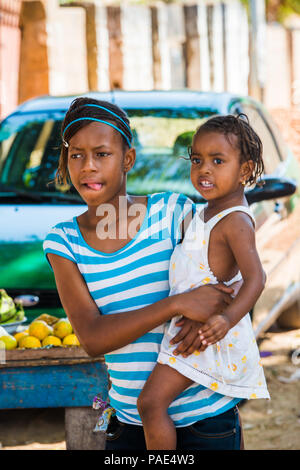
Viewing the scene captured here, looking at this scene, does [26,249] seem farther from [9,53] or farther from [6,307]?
[9,53]

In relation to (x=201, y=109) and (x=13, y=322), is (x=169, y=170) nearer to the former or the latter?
(x=201, y=109)

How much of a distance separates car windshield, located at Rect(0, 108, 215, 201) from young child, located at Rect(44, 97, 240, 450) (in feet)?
7.42

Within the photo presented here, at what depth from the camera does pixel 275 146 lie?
557 cm

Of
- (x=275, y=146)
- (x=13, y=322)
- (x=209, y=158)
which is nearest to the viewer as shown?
(x=209, y=158)

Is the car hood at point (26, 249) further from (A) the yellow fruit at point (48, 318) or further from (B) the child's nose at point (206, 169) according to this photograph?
(B) the child's nose at point (206, 169)

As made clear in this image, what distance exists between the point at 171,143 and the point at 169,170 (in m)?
0.28

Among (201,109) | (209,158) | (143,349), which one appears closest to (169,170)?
(201,109)

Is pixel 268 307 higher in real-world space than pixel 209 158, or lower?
lower

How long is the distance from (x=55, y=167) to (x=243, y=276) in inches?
121

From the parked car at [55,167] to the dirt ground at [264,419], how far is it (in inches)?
19.8

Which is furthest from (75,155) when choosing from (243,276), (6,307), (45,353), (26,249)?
(26,249)

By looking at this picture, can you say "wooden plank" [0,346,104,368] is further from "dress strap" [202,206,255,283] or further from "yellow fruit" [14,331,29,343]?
"dress strap" [202,206,255,283]

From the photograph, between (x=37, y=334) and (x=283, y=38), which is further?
(x=283, y=38)
